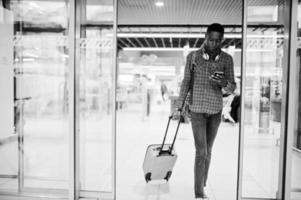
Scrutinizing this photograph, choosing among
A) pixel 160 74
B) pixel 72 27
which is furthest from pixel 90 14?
pixel 160 74

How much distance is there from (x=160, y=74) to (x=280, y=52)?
17961 millimetres

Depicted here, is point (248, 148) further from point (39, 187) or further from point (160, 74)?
point (160, 74)

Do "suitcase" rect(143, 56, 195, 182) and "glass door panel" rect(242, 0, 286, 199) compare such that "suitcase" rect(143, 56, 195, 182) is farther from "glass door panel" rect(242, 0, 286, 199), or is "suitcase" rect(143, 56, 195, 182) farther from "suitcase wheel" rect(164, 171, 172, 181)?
"glass door panel" rect(242, 0, 286, 199)

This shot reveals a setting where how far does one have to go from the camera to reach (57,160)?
4.29m

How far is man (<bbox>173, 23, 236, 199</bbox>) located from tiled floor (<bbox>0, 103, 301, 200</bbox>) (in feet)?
1.92

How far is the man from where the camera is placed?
Result: 2660mm

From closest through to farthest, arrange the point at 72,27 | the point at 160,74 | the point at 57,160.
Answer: the point at 72,27, the point at 57,160, the point at 160,74

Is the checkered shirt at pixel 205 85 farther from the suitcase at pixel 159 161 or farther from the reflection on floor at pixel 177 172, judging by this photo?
the reflection on floor at pixel 177 172

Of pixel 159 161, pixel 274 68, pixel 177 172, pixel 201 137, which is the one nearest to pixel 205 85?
pixel 201 137

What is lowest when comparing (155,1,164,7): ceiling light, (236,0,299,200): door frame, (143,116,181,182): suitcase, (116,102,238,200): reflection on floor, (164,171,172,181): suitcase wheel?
(116,102,238,200): reflection on floor

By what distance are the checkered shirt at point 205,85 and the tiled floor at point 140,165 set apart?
99 cm

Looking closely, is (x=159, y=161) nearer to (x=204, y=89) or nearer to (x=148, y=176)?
(x=148, y=176)

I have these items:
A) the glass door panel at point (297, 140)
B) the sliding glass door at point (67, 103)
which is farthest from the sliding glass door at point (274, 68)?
the sliding glass door at point (67, 103)

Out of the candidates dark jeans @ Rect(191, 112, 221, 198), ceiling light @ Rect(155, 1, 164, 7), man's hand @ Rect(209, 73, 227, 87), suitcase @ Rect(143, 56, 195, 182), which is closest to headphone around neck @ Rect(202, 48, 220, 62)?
man's hand @ Rect(209, 73, 227, 87)
